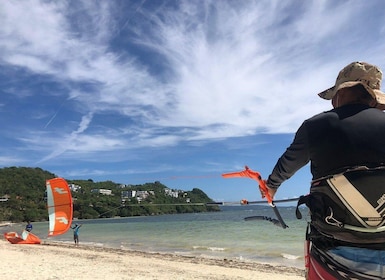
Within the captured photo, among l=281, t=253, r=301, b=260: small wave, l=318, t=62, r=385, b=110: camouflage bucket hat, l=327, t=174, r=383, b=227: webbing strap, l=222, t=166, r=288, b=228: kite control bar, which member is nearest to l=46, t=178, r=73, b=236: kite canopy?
l=281, t=253, r=301, b=260: small wave

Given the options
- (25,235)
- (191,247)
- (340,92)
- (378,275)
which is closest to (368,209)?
(378,275)

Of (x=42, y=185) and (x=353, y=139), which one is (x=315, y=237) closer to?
(x=353, y=139)

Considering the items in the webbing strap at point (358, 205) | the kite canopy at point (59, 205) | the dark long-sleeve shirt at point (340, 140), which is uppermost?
the kite canopy at point (59, 205)

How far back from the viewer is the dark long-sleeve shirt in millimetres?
1877

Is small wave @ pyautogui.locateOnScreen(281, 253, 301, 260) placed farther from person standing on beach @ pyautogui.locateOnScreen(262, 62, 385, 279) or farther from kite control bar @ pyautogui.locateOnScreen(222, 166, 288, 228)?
person standing on beach @ pyautogui.locateOnScreen(262, 62, 385, 279)

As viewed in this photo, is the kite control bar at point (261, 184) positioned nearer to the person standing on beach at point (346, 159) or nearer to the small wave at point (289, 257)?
the person standing on beach at point (346, 159)

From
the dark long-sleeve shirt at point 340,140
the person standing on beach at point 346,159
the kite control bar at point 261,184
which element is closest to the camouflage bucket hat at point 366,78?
the person standing on beach at point 346,159

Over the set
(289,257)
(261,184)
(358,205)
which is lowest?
(289,257)

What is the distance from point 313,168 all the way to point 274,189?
0.40 meters

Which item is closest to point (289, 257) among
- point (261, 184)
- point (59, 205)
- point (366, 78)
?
point (59, 205)

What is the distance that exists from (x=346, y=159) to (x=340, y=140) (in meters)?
0.10

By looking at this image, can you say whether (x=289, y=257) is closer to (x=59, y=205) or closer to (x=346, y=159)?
(x=59, y=205)

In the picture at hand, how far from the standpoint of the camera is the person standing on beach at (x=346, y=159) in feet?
5.98

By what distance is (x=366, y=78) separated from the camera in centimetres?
208
